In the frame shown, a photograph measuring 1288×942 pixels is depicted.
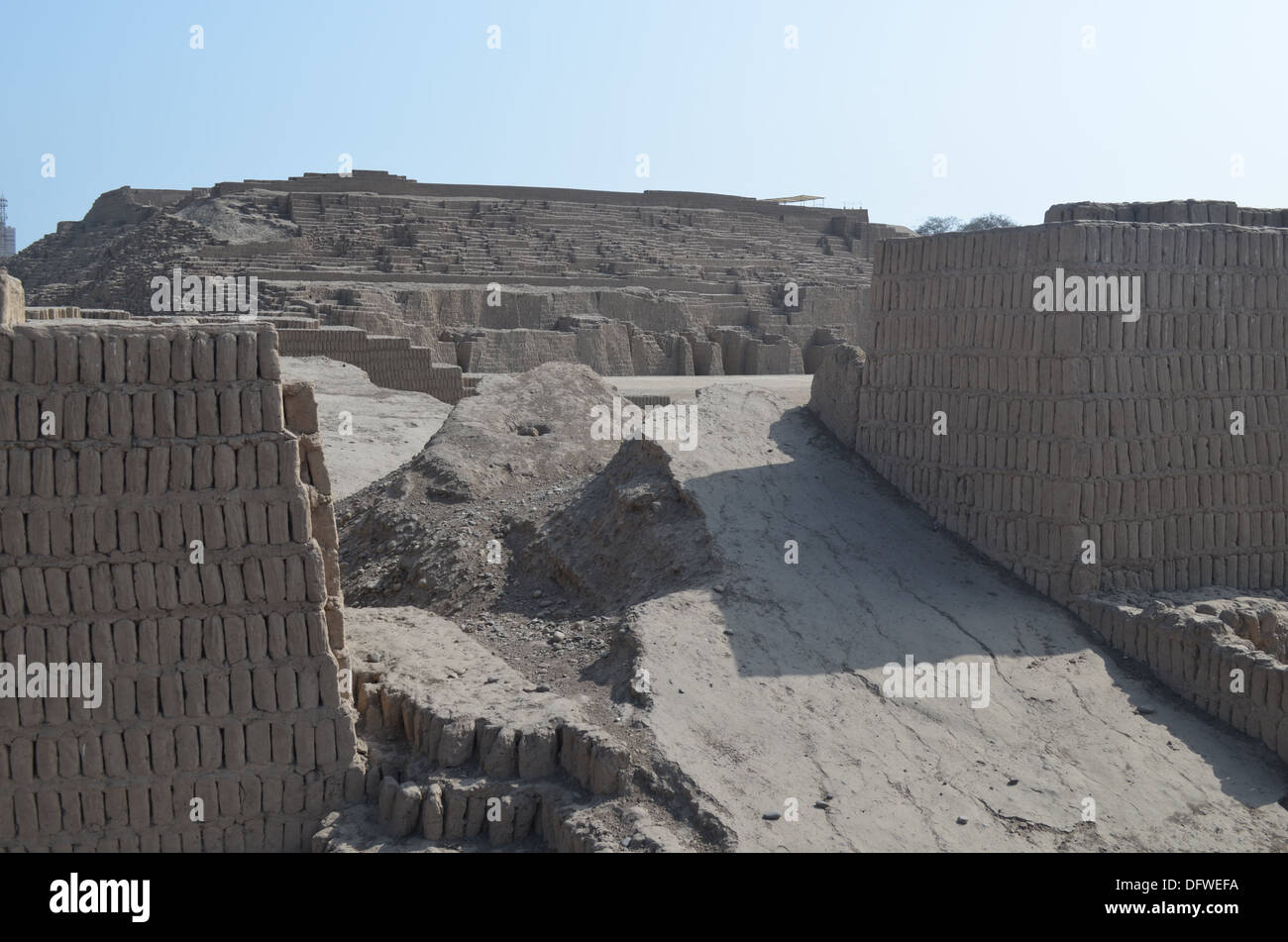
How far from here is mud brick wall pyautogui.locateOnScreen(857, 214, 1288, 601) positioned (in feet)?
23.9

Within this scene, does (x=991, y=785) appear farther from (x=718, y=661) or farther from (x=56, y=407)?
(x=56, y=407)

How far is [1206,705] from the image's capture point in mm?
6730

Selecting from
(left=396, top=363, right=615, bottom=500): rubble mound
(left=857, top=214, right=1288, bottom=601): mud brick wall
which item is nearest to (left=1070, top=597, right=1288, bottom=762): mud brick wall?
(left=857, top=214, right=1288, bottom=601): mud brick wall

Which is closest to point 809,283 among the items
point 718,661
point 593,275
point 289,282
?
point 593,275

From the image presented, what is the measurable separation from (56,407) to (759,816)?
3.37 metres

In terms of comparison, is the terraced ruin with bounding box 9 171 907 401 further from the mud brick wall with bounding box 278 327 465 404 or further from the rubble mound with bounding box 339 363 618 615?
the rubble mound with bounding box 339 363 618 615

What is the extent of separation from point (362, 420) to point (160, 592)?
828cm

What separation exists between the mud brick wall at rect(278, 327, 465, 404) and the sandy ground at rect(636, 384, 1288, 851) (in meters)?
9.38

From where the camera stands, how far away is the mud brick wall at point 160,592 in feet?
16.1

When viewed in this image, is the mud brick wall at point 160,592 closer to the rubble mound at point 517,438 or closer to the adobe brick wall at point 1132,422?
the rubble mound at point 517,438

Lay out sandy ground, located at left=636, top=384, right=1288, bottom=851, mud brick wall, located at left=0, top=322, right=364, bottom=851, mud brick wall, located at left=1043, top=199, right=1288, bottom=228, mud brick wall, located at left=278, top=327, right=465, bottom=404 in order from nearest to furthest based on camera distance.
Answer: mud brick wall, located at left=0, top=322, right=364, bottom=851, sandy ground, located at left=636, top=384, right=1288, bottom=851, mud brick wall, located at left=1043, top=199, right=1288, bottom=228, mud brick wall, located at left=278, top=327, right=465, bottom=404

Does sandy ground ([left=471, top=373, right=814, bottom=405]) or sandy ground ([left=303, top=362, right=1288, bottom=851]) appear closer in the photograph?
sandy ground ([left=303, top=362, right=1288, bottom=851])

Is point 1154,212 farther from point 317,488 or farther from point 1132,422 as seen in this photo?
point 317,488

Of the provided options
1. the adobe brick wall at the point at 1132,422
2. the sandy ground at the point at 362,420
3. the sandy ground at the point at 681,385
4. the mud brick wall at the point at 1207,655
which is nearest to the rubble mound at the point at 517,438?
the sandy ground at the point at 362,420
